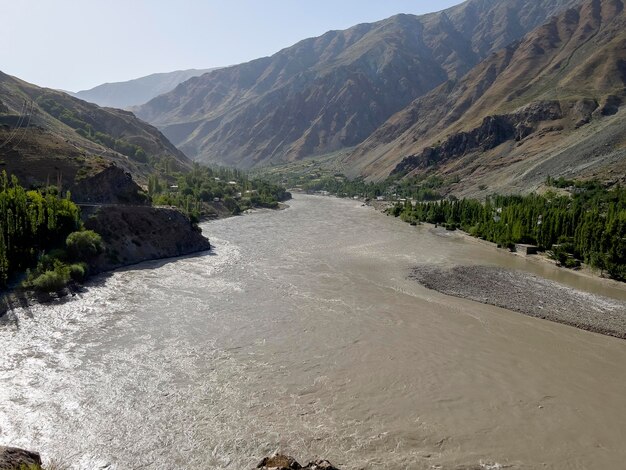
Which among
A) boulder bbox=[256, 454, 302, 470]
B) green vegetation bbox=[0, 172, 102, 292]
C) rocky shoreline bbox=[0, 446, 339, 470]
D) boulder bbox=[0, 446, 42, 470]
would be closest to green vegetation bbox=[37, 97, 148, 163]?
green vegetation bbox=[0, 172, 102, 292]

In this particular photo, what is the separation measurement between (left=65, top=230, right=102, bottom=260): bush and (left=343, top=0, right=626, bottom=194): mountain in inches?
3011

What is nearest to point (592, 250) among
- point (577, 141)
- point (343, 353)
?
point (343, 353)

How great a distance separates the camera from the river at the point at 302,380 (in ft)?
53.5

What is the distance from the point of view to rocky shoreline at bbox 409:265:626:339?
30.2m

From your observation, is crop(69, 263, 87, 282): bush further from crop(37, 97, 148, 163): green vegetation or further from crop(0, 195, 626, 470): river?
crop(37, 97, 148, 163): green vegetation

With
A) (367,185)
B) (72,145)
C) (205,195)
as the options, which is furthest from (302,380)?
(367,185)

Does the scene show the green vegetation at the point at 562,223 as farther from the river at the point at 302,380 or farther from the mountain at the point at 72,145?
the mountain at the point at 72,145

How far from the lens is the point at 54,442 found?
16.1 meters

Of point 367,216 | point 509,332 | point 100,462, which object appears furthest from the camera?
point 367,216

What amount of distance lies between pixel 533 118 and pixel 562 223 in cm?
8598

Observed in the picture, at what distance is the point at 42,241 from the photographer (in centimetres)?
3719

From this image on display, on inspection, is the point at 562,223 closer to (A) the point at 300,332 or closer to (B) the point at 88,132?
(A) the point at 300,332

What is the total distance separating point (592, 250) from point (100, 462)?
4561cm

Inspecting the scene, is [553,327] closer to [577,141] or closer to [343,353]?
[343,353]
